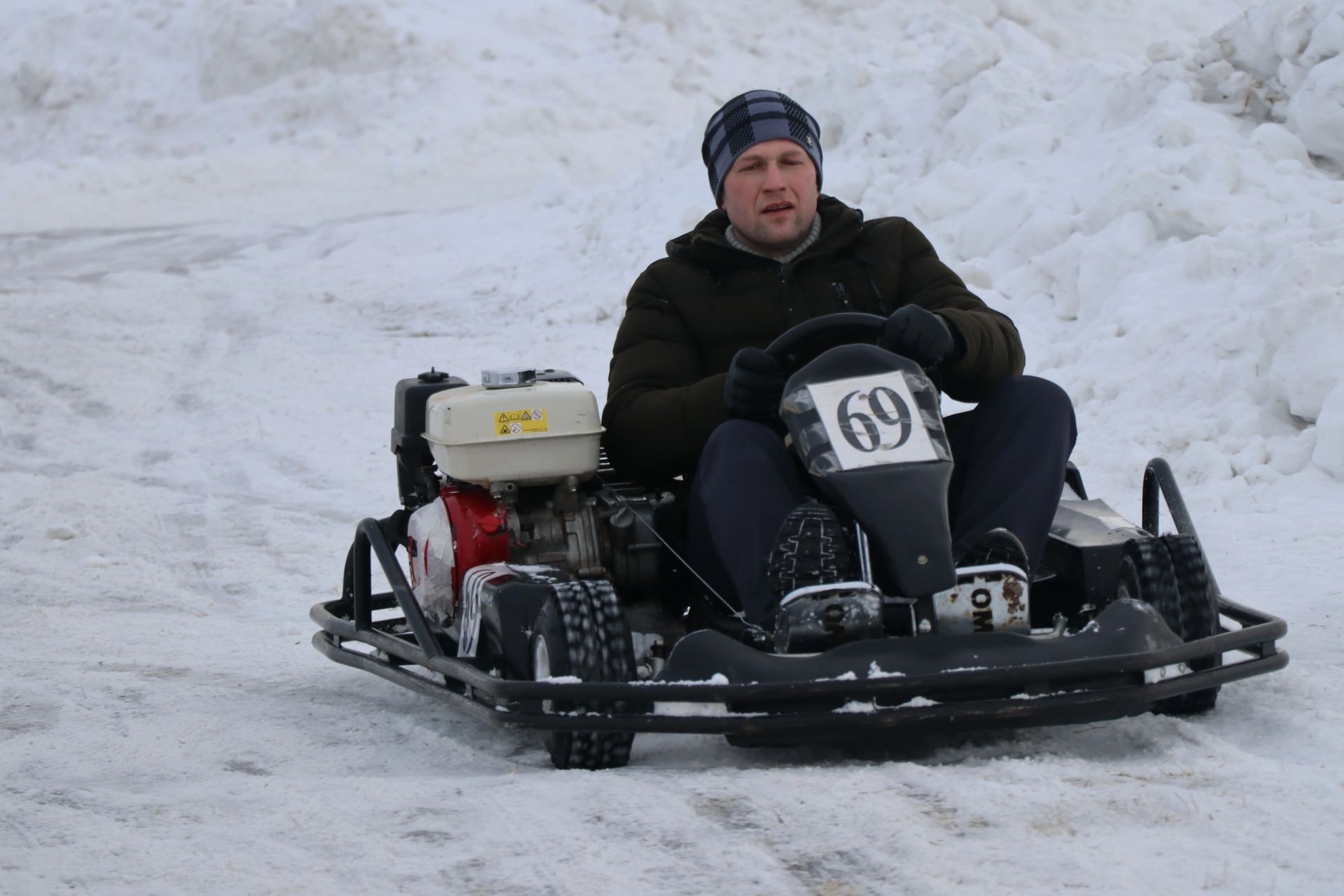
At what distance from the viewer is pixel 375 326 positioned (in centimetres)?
1024

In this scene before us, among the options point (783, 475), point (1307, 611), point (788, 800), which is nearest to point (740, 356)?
point (783, 475)

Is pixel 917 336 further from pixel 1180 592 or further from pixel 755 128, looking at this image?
pixel 755 128

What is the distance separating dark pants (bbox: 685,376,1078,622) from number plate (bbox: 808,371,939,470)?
19 centimetres

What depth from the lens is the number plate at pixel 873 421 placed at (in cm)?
336

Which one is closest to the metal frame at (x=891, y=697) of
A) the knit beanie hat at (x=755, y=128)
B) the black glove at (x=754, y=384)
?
the black glove at (x=754, y=384)

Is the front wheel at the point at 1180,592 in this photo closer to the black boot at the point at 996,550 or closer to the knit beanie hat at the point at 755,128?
the black boot at the point at 996,550

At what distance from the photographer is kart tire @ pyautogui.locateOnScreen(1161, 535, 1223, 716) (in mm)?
3492

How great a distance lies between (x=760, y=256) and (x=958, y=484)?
820mm

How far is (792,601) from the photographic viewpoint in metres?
3.23

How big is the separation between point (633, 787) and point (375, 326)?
7.60 m

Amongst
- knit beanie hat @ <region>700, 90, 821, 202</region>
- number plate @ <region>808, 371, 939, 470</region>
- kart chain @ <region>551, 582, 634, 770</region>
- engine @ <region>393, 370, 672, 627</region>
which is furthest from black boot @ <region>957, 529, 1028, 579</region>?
knit beanie hat @ <region>700, 90, 821, 202</region>

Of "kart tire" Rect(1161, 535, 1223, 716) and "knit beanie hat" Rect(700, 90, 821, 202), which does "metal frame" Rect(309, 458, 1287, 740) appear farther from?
"knit beanie hat" Rect(700, 90, 821, 202)

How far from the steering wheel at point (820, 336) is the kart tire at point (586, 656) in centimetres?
69

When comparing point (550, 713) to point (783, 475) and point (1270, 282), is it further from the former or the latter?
point (1270, 282)
